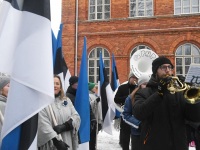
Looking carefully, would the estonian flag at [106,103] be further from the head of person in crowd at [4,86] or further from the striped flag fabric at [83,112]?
the head of person in crowd at [4,86]

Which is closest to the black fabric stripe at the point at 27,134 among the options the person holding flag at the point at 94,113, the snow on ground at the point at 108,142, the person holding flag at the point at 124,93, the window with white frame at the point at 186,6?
the person holding flag at the point at 94,113

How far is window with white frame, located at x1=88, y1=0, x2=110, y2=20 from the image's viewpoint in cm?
1753

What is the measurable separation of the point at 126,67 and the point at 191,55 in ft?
11.2

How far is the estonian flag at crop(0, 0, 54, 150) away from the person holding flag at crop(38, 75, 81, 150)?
1069 mm

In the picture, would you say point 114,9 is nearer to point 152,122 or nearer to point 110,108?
point 110,108

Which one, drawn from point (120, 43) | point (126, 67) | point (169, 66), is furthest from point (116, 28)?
point (169, 66)

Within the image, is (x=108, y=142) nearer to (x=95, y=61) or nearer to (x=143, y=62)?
(x=143, y=62)

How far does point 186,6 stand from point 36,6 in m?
15.3

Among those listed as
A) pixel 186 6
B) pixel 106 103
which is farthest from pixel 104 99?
pixel 186 6

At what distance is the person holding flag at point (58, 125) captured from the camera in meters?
3.23

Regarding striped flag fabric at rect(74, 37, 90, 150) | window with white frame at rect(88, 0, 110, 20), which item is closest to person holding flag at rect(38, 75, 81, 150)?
striped flag fabric at rect(74, 37, 90, 150)

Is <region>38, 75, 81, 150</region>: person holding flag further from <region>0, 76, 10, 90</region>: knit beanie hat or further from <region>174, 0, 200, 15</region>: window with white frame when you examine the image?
<region>174, 0, 200, 15</region>: window with white frame

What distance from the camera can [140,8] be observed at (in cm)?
1694

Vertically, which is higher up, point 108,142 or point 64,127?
point 64,127
